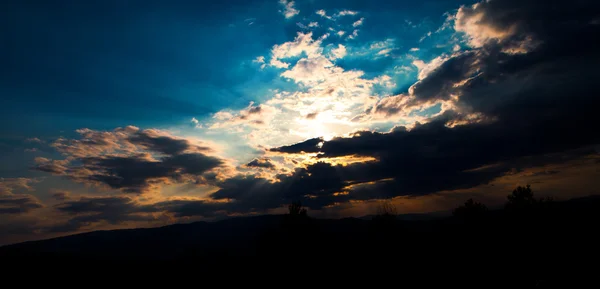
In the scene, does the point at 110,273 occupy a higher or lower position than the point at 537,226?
lower

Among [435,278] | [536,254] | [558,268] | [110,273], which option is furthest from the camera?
[110,273]

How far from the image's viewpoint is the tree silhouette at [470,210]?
291ft

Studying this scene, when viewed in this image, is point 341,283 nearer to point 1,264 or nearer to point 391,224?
point 391,224

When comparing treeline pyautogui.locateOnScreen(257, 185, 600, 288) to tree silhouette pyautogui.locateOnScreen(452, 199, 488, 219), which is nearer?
treeline pyautogui.locateOnScreen(257, 185, 600, 288)

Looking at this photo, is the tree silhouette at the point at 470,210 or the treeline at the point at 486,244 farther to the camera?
the tree silhouette at the point at 470,210

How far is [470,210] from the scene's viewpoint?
9025 cm

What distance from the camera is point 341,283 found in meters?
57.1

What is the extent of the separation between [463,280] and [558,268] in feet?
49.2

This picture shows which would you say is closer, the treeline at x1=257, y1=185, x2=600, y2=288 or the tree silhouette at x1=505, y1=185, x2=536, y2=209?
the treeline at x1=257, y1=185, x2=600, y2=288

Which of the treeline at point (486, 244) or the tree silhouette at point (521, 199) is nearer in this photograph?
the treeline at point (486, 244)

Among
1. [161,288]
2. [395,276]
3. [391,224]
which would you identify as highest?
[391,224]

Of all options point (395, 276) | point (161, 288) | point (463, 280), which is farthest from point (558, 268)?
point (161, 288)

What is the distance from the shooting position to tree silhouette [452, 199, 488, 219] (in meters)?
88.8

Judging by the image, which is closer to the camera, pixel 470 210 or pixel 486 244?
pixel 486 244
